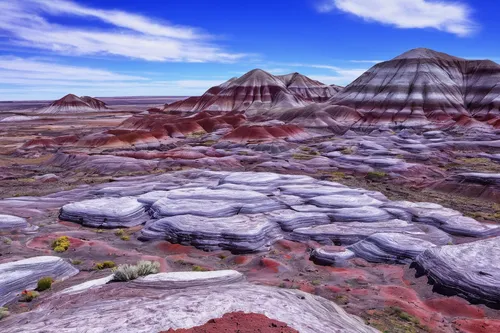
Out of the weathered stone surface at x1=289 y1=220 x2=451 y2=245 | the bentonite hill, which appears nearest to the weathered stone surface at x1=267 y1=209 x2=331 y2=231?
the bentonite hill

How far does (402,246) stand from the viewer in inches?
677

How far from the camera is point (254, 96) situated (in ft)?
497

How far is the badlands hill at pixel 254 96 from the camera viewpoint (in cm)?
14475

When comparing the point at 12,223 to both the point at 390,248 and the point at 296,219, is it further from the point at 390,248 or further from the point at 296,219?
the point at 390,248

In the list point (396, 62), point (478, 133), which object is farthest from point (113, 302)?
point (396, 62)

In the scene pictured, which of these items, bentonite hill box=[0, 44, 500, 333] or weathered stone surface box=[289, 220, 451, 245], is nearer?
bentonite hill box=[0, 44, 500, 333]

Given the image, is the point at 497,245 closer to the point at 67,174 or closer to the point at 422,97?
the point at 67,174

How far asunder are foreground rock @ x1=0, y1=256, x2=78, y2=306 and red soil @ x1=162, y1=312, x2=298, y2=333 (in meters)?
7.33

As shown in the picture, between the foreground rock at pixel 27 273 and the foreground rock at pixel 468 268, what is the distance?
13894 millimetres

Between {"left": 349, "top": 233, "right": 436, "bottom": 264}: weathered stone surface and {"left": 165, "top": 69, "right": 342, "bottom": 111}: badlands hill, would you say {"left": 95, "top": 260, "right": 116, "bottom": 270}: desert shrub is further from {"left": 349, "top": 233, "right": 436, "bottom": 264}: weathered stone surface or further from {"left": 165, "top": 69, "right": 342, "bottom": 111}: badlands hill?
{"left": 165, "top": 69, "right": 342, "bottom": 111}: badlands hill

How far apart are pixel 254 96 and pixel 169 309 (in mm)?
146303

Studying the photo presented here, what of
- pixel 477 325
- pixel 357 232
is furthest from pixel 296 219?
pixel 477 325

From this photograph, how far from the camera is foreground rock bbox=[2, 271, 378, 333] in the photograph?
8.25 meters

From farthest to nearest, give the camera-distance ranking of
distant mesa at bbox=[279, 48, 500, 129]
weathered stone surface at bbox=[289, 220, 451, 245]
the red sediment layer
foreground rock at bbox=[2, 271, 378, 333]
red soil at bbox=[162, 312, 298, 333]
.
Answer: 1. distant mesa at bbox=[279, 48, 500, 129]
2. the red sediment layer
3. weathered stone surface at bbox=[289, 220, 451, 245]
4. foreground rock at bbox=[2, 271, 378, 333]
5. red soil at bbox=[162, 312, 298, 333]
